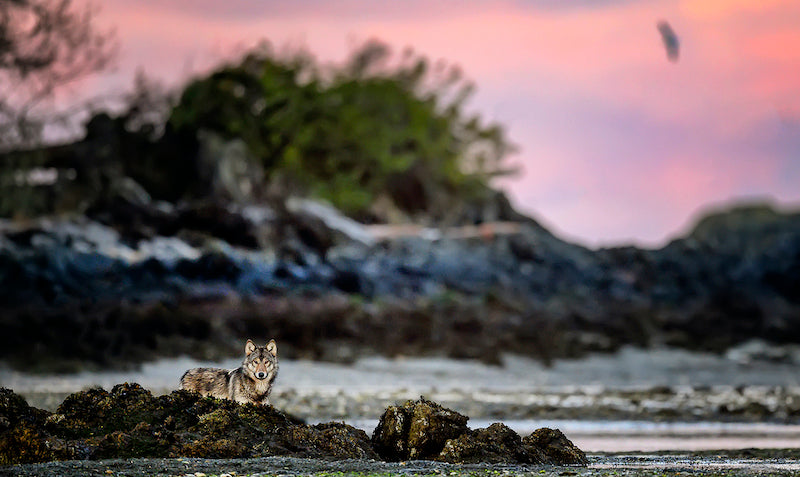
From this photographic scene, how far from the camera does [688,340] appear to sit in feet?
111

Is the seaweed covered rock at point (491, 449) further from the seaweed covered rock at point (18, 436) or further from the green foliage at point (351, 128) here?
the green foliage at point (351, 128)

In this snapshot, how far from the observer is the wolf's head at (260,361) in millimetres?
11250

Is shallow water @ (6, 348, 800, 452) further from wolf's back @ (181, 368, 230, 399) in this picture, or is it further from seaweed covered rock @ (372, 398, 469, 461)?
wolf's back @ (181, 368, 230, 399)

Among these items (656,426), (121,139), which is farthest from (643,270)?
(656,426)

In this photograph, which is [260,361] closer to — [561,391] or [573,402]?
[573,402]

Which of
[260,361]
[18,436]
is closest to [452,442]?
[260,361]

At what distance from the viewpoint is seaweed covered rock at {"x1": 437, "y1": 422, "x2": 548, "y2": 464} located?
10852mm

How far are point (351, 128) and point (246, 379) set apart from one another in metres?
33.8

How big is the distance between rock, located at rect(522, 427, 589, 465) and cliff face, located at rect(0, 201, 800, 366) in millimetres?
14305

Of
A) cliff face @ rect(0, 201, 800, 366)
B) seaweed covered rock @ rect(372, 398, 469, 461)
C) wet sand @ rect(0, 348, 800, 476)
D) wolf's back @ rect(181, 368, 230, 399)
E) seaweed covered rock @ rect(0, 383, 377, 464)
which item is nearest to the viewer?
wet sand @ rect(0, 348, 800, 476)

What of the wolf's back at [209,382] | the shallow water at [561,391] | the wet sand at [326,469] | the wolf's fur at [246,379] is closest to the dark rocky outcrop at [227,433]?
the wolf's fur at [246,379]

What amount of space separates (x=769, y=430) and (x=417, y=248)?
22.4 metres

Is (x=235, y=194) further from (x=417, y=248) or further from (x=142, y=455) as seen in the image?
(x=142, y=455)

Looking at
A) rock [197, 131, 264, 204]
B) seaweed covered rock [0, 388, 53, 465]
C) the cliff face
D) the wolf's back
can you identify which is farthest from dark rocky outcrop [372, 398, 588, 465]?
rock [197, 131, 264, 204]
